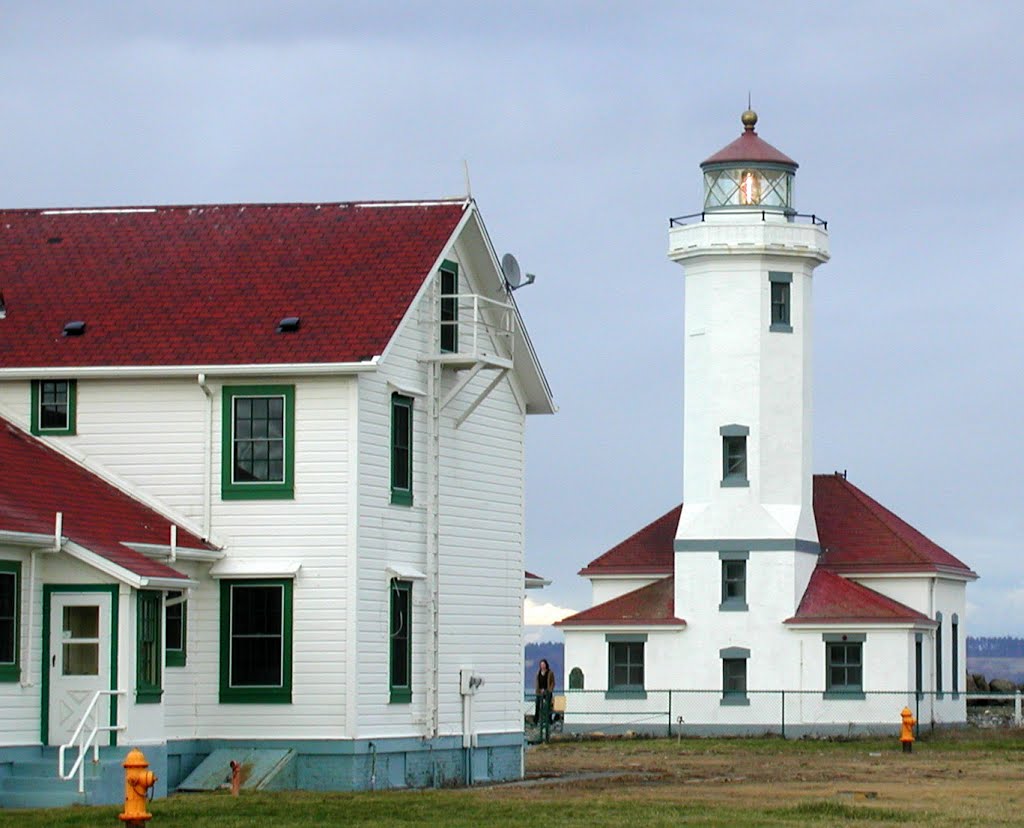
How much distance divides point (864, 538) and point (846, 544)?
0.48m

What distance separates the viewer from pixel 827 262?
2324 inches

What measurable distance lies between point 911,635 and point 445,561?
24068mm

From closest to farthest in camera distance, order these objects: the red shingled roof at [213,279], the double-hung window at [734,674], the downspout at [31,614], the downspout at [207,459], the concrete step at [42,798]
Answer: the concrete step at [42,798], the downspout at [31,614], the downspout at [207,459], the red shingled roof at [213,279], the double-hung window at [734,674]

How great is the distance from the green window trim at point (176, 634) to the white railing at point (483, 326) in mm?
5840

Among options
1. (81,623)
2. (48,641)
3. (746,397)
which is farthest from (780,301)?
(48,641)

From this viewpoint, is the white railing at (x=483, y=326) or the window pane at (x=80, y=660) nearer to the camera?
the window pane at (x=80, y=660)

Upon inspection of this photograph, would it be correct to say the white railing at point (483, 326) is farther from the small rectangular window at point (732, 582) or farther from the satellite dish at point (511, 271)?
the small rectangular window at point (732, 582)

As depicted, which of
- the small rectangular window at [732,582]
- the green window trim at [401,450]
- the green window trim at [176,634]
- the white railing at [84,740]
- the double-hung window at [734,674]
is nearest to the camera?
the white railing at [84,740]

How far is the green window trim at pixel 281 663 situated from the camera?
108ft

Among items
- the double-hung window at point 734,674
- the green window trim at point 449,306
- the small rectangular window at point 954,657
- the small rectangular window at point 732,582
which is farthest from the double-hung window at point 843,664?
the green window trim at point 449,306

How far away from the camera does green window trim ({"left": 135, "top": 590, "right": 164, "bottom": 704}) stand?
98.5 feet

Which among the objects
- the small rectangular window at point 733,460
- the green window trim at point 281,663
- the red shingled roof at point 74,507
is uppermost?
the small rectangular window at point 733,460

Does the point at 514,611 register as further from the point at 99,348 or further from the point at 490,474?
the point at 99,348

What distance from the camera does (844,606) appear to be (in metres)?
58.1
